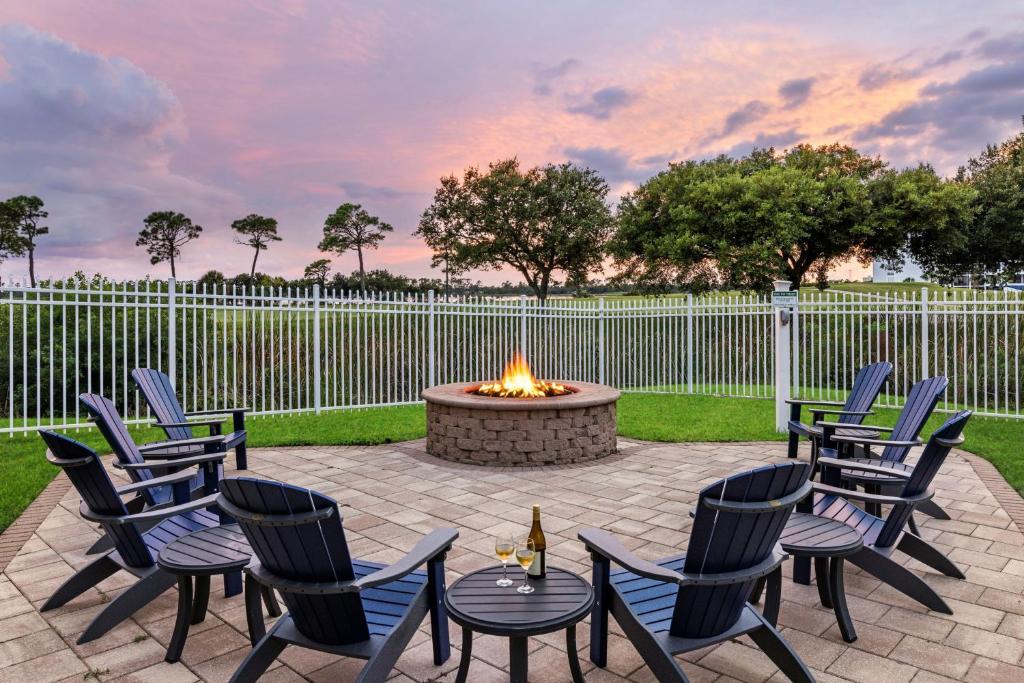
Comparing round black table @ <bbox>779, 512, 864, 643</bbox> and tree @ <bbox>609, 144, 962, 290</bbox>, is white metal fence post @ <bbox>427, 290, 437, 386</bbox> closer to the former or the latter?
round black table @ <bbox>779, 512, 864, 643</bbox>

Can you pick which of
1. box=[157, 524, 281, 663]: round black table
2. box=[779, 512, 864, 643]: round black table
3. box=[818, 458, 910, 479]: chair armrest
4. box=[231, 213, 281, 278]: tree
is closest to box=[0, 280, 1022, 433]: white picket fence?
box=[157, 524, 281, 663]: round black table

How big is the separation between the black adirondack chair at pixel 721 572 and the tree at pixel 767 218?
72.4 feet

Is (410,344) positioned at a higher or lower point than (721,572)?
higher

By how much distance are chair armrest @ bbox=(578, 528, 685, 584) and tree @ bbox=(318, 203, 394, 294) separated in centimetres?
4399

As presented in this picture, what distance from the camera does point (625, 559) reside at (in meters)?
2.39

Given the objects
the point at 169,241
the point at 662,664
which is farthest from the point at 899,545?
the point at 169,241

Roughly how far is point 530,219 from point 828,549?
3090 cm

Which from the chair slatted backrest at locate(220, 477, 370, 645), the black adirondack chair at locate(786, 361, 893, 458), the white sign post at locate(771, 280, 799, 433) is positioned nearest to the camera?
the chair slatted backrest at locate(220, 477, 370, 645)

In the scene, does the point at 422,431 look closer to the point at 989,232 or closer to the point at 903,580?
the point at 903,580

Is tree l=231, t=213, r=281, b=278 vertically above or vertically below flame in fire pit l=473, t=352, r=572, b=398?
above

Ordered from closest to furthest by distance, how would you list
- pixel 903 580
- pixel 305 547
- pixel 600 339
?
pixel 305 547, pixel 903 580, pixel 600 339

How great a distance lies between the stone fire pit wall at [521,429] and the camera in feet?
22.0

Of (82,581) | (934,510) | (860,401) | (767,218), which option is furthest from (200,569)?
(767,218)

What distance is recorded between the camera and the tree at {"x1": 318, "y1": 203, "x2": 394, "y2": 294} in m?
44.8
